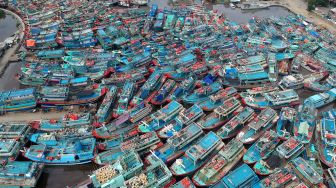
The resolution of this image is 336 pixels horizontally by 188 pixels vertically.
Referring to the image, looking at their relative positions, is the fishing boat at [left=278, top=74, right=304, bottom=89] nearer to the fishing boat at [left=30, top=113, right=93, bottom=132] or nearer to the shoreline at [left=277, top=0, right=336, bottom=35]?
the shoreline at [left=277, top=0, right=336, bottom=35]

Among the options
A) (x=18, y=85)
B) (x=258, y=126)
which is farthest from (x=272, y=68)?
(x=18, y=85)

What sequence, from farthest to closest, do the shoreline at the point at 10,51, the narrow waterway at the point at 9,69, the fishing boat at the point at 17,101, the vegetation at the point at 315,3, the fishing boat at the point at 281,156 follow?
the vegetation at the point at 315,3 → the shoreline at the point at 10,51 → the narrow waterway at the point at 9,69 → the fishing boat at the point at 17,101 → the fishing boat at the point at 281,156

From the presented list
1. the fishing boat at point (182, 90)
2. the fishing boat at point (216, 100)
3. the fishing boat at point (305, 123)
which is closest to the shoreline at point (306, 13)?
the fishing boat at point (305, 123)

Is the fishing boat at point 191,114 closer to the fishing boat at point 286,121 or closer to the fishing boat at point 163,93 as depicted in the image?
the fishing boat at point 163,93

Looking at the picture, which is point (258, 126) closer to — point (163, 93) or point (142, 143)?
point (163, 93)

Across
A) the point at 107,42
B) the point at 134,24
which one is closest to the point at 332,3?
the point at 134,24

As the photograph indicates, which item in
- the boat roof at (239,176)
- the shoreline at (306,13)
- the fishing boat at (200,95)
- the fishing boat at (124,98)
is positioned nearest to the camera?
the boat roof at (239,176)
